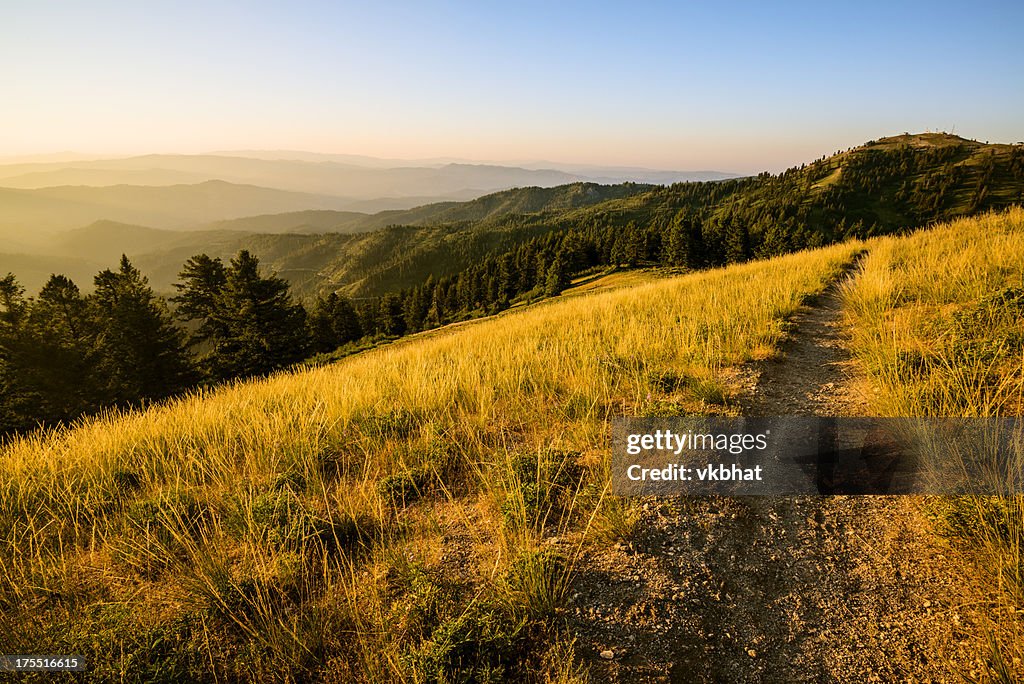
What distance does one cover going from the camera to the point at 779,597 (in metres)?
2.47

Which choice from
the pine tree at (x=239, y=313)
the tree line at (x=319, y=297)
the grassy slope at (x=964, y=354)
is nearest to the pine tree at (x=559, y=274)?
the tree line at (x=319, y=297)

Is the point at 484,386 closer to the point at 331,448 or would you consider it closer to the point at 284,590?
the point at 331,448

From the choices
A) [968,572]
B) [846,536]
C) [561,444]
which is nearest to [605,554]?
[561,444]

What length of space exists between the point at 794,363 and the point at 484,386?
4404 mm

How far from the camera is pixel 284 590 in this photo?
8.86ft

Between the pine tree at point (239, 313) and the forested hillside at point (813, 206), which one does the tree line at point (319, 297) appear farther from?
the forested hillside at point (813, 206)

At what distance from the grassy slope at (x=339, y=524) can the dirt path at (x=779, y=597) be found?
0.31 m

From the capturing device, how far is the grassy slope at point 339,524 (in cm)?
226

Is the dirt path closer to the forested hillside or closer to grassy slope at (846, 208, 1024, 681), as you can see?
grassy slope at (846, 208, 1024, 681)

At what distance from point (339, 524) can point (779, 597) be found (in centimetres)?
316

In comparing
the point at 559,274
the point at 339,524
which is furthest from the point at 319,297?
the point at 339,524

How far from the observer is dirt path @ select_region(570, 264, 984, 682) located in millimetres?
2076

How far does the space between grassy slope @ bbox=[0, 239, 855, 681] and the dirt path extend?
0.31m

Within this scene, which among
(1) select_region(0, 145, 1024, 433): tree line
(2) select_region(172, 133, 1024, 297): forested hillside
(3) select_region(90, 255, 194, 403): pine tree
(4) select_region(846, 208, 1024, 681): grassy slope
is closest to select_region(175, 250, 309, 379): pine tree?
(1) select_region(0, 145, 1024, 433): tree line
